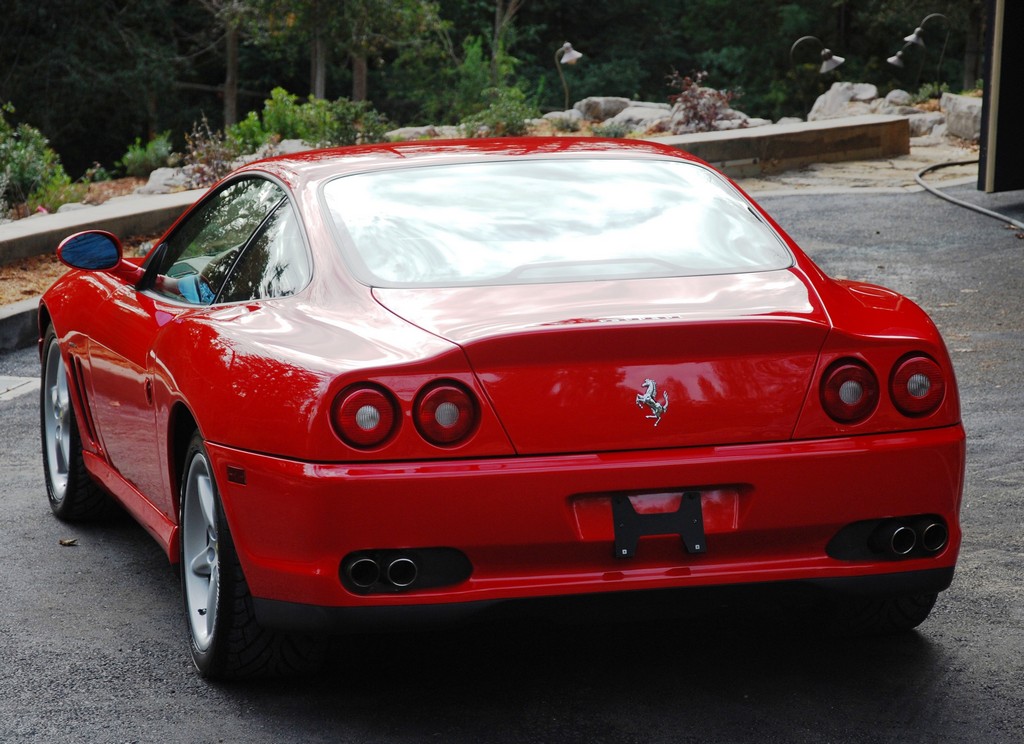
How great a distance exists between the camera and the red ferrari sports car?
3451 millimetres

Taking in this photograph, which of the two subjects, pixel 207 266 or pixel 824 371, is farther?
pixel 207 266

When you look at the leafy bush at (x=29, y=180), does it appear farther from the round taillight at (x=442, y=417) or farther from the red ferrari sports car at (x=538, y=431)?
the round taillight at (x=442, y=417)

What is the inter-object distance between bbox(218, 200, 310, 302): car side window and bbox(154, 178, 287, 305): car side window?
0.07 m

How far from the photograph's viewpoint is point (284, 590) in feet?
11.8

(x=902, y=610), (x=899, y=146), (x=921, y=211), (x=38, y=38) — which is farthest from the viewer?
(x=38, y=38)

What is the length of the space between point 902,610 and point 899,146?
683 inches

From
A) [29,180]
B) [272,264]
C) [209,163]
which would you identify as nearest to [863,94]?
[209,163]

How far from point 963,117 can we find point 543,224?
1946 cm

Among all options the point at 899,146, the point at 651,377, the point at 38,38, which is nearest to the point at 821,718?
the point at 651,377

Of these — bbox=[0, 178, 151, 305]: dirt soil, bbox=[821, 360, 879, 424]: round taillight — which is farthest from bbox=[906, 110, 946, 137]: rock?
bbox=[821, 360, 879, 424]: round taillight

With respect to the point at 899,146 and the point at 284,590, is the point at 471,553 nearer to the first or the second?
the point at 284,590

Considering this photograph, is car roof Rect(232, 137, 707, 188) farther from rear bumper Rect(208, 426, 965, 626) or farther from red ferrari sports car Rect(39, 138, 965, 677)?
rear bumper Rect(208, 426, 965, 626)

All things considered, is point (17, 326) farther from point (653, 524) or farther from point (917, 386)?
point (917, 386)

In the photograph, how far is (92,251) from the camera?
505 cm
